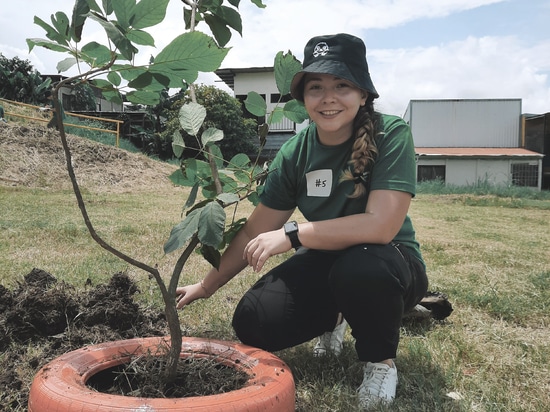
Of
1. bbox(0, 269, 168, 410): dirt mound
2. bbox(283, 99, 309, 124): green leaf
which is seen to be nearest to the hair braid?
A: bbox(283, 99, 309, 124): green leaf

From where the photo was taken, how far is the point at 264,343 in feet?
5.81

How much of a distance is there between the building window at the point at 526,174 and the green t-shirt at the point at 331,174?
20027 mm

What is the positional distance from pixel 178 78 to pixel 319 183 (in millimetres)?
769

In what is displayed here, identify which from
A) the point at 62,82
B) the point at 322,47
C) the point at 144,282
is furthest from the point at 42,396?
the point at 144,282

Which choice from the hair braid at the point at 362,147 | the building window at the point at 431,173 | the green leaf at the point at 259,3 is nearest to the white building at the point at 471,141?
the building window at the point at 431,173

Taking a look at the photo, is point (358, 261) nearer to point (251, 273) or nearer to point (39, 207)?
point (251, 273)

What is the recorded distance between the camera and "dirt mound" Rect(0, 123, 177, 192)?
10531 millimetres

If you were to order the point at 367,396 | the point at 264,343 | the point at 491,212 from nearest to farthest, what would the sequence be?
1. the point at 367,396
2. the point at 264,343
3. the point at 491,212

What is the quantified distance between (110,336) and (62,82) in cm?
108

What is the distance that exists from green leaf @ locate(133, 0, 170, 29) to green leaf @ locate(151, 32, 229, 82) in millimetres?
88

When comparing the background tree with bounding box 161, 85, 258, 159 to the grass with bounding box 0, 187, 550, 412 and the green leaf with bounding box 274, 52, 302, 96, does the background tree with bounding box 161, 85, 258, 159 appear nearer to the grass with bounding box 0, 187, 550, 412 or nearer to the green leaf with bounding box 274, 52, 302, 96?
the grass with bounding box 0, 187, 550, 412

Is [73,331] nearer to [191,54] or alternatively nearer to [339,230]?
[339,230]

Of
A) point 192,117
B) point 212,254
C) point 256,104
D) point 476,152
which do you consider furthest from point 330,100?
point 476,152

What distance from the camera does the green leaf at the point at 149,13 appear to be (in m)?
1.00
